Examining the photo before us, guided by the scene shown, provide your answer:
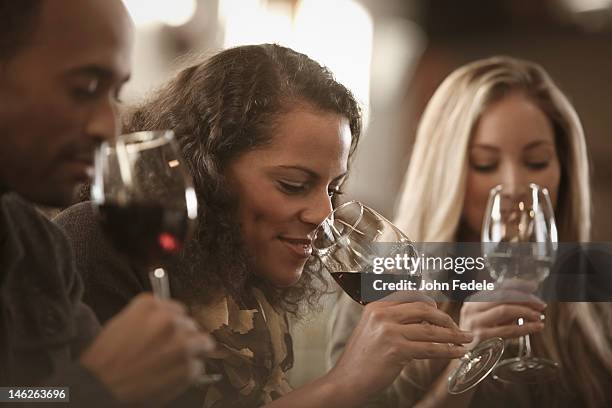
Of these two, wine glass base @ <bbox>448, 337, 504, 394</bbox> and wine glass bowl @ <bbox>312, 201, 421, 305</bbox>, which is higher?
wine glass bowl @ <bbox>312, 201, 421, 305</bbox>

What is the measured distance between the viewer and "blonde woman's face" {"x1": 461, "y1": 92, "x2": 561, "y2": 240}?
4.84 ft

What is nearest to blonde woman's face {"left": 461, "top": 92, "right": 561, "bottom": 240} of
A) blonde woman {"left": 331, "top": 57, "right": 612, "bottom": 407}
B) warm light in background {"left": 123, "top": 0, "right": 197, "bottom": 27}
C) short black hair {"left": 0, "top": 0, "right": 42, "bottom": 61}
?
blonde woman {"left": 331, "top": 57, "right": 612, "bottom": 407}

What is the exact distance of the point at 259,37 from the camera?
1449 millimetres

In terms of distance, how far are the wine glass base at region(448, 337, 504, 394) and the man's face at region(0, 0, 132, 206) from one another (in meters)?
0.68

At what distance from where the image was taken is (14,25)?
1.08m

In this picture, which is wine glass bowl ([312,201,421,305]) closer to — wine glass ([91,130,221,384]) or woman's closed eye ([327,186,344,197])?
woman's closed eye ([327,186,344,197])

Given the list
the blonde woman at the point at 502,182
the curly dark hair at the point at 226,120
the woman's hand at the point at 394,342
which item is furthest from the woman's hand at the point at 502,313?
the curly dark hair at the point at 226,120

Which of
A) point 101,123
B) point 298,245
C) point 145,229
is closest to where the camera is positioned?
point 145,229

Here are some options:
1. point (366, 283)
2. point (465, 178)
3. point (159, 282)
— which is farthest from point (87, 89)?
point (465, 178)

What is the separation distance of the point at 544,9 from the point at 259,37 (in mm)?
516

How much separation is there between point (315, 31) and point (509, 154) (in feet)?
1.30

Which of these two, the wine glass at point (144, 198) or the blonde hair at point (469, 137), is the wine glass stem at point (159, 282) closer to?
the wine glass at point (144, 198)

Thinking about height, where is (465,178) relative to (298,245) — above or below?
above

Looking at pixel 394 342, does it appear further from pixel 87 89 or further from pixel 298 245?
pixel 87 89
